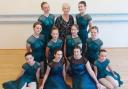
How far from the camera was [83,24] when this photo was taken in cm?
443

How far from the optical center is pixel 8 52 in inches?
205

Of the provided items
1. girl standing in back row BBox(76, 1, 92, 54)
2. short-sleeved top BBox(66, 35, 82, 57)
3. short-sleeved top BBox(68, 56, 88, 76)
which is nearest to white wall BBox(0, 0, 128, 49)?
girl standing in back row BBox(76, 1, 92, 54)

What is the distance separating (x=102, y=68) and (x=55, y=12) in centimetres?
154

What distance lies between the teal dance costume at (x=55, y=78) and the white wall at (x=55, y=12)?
1.43 metres

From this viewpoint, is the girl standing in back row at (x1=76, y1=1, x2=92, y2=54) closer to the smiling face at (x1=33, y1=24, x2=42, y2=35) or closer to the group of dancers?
the group of dancers

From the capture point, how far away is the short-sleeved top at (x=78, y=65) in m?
3.95

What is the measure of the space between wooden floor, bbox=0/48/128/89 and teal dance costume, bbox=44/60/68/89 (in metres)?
0.61

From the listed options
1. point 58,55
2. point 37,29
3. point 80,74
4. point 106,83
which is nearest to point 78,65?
point 80,74

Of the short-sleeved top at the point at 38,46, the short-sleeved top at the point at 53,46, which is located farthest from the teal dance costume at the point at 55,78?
the short-sleeved top at the point at 38,46

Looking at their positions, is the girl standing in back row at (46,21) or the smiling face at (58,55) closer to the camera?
the smiling face at (58,55)

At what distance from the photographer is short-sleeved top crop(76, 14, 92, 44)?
4.42 metres

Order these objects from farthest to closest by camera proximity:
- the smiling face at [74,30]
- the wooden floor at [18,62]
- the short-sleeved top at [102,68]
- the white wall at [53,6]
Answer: the white wall at [53,6] < the wooden floor at [18,62] < the smiling face at [74,30] < the short-sleeved top at [102,68]

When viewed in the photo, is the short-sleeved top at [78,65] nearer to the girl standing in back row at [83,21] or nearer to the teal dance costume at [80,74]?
the teal dance costume at [80,74]

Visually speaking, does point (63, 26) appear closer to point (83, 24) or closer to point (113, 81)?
point (83, 24)
